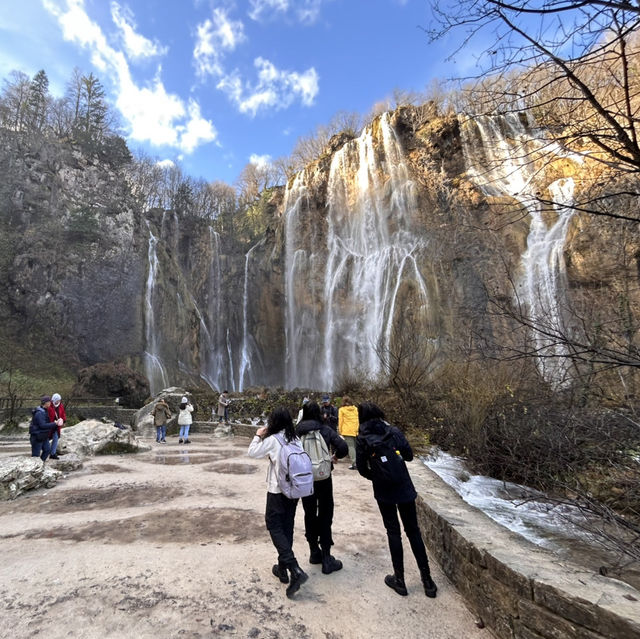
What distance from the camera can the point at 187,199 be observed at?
1742 inches

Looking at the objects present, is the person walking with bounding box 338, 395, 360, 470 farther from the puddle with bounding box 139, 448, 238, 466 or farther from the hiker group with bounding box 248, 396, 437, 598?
the hiker group with bounding box 248, 396, 437, 598

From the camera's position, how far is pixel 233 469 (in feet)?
26.0

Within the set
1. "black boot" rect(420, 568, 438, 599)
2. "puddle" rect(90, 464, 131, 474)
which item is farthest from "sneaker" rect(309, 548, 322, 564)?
"puddle" rect(90, 464, 131, 474)

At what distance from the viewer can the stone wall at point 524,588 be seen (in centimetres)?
195

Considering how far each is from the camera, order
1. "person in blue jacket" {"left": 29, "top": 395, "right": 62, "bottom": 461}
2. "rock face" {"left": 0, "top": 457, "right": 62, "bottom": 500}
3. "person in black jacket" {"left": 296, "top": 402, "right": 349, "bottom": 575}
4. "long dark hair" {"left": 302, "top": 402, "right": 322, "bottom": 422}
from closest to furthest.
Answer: "person in black jacket" {"left": 296, "top": 402, "right": 349, "bottom": 575}, "long dark hair" {"left": 302, "top": 402, "right": 322, "bottom": 422}, "rock face" {"left": 0, "top": 457, "right": 62, "bottom": 500}, "person in blue jacket" {"left": 29, "top": 395, "right": 62, "bottom": 461}

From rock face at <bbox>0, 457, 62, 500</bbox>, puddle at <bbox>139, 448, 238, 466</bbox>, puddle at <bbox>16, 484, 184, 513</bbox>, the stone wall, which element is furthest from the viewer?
puddle at <bbox>139, 448, 238, 466</bbox>

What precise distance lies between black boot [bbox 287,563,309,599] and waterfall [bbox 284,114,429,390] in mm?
21859

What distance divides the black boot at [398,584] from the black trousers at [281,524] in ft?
2.60

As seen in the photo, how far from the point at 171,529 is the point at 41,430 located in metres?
4.89

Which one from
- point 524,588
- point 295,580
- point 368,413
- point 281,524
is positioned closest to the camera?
point 524,588

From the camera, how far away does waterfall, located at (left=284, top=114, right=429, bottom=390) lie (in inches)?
1054

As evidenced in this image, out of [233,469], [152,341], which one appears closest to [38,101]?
[152,341]

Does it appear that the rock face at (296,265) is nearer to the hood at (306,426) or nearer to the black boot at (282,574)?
the hood at (306,426)

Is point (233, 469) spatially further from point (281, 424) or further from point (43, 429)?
point (281, 424)
